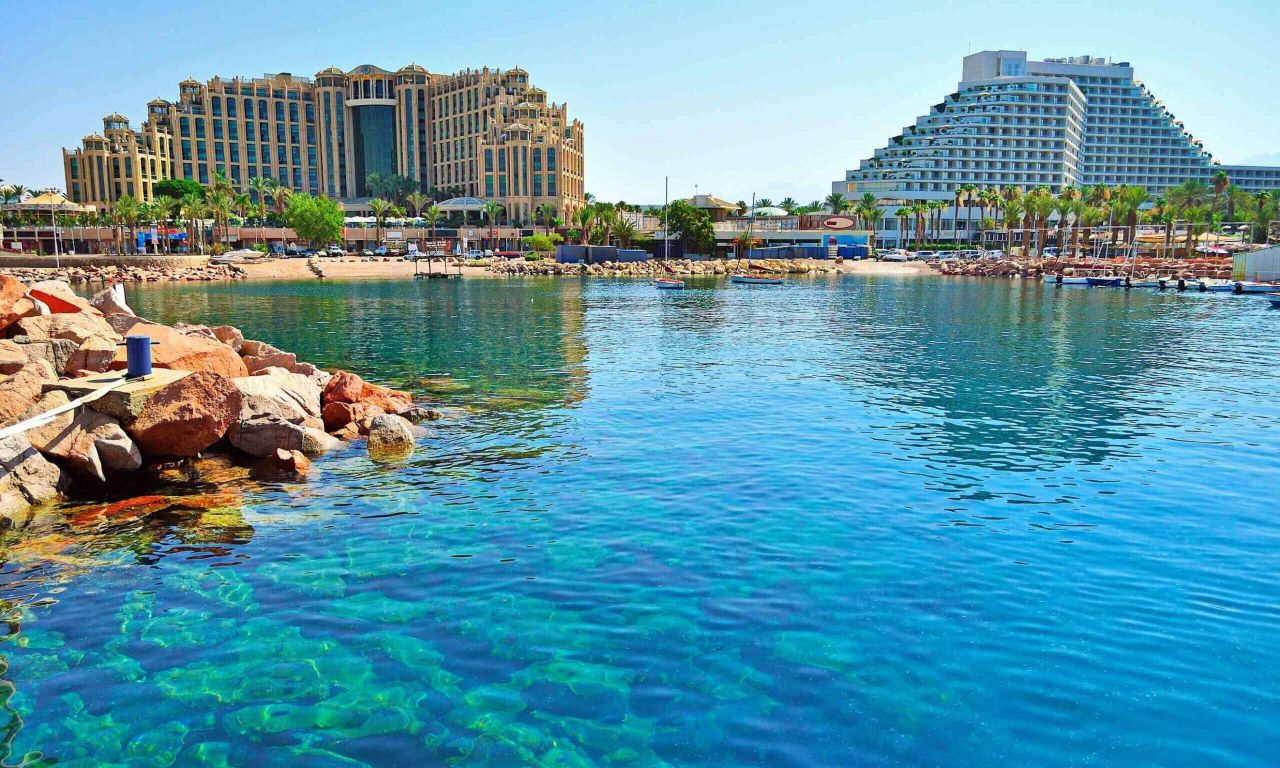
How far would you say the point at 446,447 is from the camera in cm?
1989

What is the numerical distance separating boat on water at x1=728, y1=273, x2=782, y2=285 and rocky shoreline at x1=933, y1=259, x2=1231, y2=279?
97.8 feet

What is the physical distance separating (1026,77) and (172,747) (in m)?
221

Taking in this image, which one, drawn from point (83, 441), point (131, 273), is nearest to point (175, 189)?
point (131, 273)

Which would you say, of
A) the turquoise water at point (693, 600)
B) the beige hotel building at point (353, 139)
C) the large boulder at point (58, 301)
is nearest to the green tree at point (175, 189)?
the beige hotel building at point (353, 139)

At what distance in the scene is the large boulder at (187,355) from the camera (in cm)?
1916

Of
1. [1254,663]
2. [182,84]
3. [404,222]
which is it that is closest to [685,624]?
[1254,663]

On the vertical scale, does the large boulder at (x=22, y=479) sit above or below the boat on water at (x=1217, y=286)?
below

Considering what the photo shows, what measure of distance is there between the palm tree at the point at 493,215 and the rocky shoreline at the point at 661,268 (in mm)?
22552

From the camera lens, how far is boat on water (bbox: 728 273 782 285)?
10840 centimetres

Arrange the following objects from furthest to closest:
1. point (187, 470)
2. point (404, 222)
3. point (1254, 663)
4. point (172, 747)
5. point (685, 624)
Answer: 1. point (404, 222)
2. point (187, 470)
3. point (685, 624)
4. point (1254, 663)
5. point (172, 747)

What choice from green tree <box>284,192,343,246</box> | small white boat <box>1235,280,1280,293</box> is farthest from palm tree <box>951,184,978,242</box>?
green tree <box>284,192,343,246</box>

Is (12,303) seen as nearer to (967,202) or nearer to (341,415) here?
(341,415)

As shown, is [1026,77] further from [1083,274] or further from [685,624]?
[685,624]

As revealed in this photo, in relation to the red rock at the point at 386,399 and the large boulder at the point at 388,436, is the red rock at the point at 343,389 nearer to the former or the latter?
the red rock at the point at 386,399
